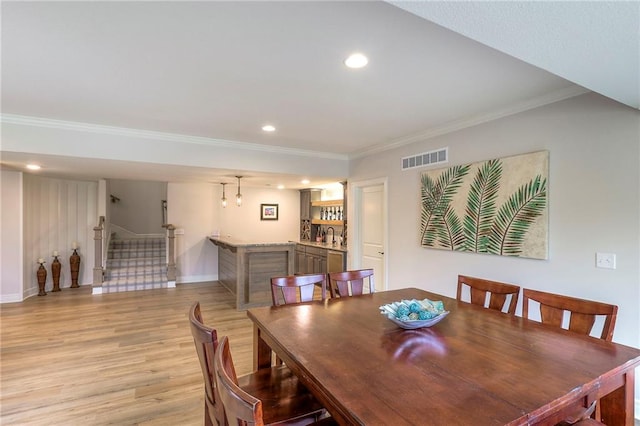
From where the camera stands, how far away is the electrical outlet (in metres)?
2.38

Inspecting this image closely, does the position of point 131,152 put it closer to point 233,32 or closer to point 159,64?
point 159,64

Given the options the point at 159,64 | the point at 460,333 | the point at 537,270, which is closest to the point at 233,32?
the point at 159,64

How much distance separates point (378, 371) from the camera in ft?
4.30

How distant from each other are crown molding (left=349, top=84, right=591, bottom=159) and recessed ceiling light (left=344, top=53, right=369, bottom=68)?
1.68 m

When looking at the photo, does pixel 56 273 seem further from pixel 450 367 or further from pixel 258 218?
pixel 450 367

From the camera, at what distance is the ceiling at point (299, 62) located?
143cm

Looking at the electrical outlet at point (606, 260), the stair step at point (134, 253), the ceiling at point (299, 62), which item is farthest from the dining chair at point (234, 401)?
the stair step at point (134, 253)

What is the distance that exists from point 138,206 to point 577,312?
10.6 metres

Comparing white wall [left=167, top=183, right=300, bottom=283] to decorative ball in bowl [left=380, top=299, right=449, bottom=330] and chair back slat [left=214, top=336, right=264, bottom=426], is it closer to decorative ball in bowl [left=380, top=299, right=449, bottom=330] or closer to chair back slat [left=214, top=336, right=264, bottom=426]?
decorative ball in bowl [left=380, top=299, right=449, bottom=330]

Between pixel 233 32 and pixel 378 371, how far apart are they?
1.91 metres

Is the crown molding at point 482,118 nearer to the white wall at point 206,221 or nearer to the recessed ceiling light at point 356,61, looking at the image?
the recessed ceiling light at point 356,61

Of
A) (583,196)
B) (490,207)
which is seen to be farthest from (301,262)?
(583,196)

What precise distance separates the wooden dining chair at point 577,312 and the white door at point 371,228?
257 centimetres

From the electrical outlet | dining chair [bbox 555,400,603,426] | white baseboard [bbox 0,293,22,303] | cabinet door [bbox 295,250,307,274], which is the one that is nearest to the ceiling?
the electrical outlet
